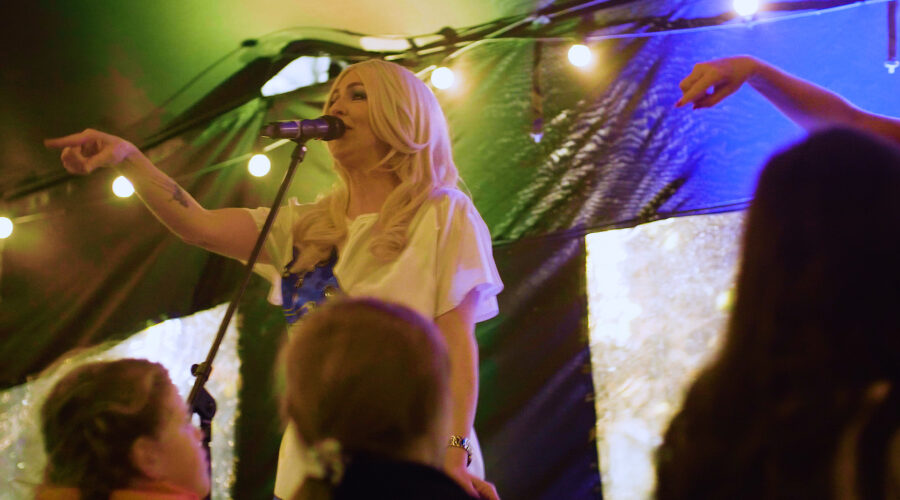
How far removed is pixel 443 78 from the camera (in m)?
3.11

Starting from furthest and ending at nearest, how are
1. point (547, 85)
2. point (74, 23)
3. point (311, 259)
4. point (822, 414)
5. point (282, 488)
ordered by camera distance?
point (74, 23) < point (547, 85) < point (311, 259) < point (282, 488) < point (822, 414)

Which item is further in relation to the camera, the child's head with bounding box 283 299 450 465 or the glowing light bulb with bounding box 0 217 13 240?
the glowing light bulb with bounding box 0 217 13 240

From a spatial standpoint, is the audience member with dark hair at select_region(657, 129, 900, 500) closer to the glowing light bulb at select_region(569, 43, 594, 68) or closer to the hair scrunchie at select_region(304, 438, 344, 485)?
the hair scrunchie at select_region(304, 438, 344, 485)

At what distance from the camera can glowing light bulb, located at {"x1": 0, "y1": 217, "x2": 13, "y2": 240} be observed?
3547mm

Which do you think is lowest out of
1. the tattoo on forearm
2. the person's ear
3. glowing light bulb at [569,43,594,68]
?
the person's ear

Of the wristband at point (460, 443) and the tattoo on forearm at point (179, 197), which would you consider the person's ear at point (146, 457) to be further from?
the tattoo on forearm at point (179, 197)

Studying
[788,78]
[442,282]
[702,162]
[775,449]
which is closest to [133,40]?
[442,282]

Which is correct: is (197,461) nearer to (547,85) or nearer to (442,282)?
(442,282)

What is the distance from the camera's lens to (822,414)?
1002 mm

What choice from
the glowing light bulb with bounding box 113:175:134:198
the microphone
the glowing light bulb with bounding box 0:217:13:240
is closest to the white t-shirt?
the microphone

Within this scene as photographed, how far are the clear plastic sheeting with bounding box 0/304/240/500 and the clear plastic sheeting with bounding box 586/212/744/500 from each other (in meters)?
1.30

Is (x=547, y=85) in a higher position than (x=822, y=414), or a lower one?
higher

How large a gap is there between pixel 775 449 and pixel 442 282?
124cm

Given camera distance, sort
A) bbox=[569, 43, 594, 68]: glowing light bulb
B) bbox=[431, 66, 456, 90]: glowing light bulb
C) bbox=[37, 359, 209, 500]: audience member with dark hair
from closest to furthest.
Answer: bbox=[37, 359, 209, 500]: audience member with dark hair, bbox=[569, 43, 594, 68]: glowing light bulb, bbox=[431, 66, 456, 90]: glowing light bulb
